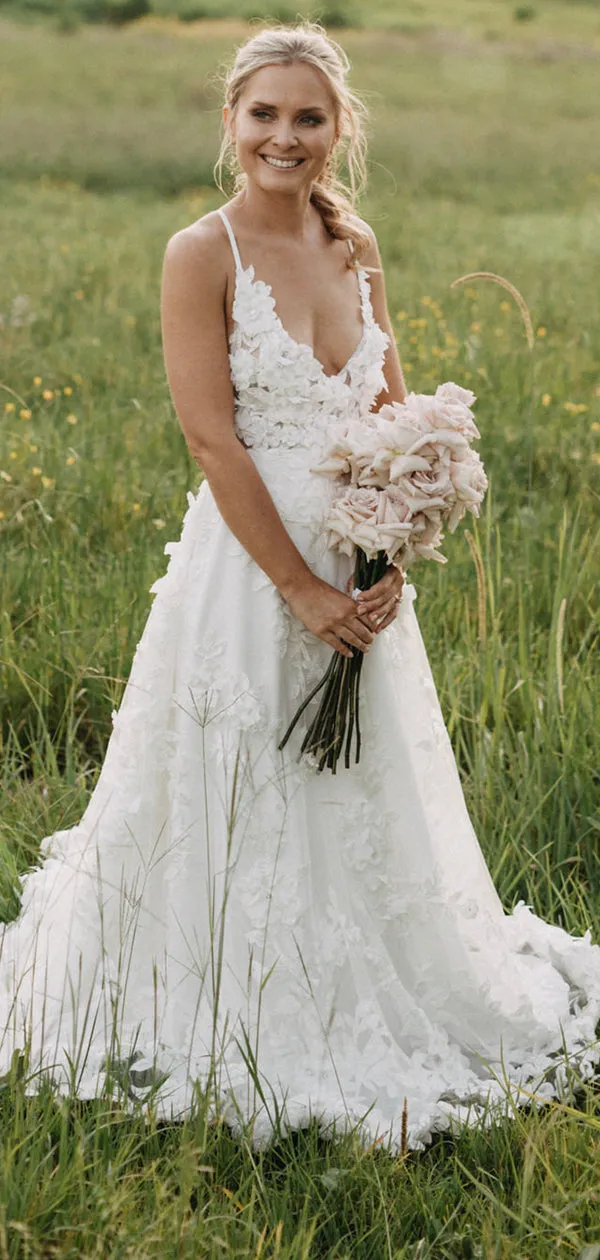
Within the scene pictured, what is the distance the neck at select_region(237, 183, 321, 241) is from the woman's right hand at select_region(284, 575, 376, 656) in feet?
2.47

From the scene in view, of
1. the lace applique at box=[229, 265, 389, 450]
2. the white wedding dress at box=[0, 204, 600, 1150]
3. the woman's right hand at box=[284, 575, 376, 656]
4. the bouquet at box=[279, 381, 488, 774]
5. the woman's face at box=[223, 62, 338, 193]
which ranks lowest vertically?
the white wedding dress at box=[0, 204, 600, 1150]

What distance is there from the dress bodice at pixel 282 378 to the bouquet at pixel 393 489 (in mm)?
95

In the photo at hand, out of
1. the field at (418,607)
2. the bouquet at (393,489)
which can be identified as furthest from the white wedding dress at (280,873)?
the field at (418,607)

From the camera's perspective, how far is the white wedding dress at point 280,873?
2910mm

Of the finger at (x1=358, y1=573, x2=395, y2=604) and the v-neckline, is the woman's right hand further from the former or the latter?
the v-neckline

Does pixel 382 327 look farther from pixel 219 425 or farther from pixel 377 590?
pixel 377 590

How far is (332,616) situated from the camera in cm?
285

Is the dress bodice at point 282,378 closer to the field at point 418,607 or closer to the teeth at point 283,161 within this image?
the teeth at point 283,161

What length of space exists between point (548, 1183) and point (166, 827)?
1.10 m

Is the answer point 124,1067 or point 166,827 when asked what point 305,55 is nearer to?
point 166,827

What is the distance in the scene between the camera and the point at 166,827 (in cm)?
306

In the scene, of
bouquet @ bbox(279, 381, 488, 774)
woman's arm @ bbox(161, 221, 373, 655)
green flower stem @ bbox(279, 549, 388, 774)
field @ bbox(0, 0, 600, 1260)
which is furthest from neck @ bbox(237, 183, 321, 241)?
field @ bbox(0, 0, 600, 1260)

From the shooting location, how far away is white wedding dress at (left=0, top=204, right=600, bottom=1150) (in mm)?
2910

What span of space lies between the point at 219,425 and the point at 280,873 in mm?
974
